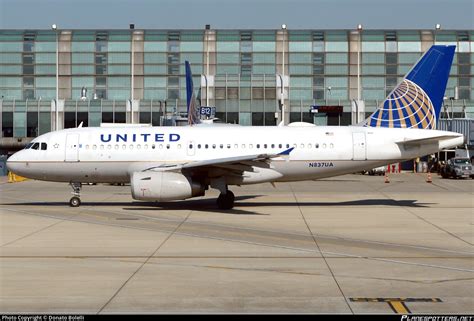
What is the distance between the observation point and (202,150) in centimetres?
3253

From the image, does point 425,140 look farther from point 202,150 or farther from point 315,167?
point 202,150

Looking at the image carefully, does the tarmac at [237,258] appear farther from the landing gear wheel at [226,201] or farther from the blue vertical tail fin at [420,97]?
the blue vertical tail fin at [420,97]

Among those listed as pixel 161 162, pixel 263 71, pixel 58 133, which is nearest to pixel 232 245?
pixel 161 162

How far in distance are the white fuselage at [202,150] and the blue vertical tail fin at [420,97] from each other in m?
1.00

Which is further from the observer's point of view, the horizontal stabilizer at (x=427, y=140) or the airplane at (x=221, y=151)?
the airplane at (x=221, y=151)

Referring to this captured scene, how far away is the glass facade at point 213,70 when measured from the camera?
3359 inches

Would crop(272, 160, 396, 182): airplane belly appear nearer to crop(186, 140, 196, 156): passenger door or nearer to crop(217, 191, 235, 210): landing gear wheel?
crop(217, 191, 235, 210): landing gear wheel

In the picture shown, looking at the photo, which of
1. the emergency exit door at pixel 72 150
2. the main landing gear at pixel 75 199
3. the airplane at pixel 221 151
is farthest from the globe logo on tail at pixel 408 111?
the main landing gear at pixel 75 199

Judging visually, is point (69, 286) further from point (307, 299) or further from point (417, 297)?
point (417, 297)

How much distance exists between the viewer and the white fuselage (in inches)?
1262

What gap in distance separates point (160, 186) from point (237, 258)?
38.8 feet

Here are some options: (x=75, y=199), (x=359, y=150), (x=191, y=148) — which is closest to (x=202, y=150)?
(x=191, y=148)

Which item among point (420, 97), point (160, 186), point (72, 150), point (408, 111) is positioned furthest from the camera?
→ point (420, 97)

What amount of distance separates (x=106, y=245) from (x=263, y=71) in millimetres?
67806
